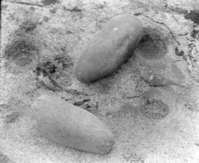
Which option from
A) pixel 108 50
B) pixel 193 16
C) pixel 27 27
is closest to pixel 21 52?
pixel 27 27

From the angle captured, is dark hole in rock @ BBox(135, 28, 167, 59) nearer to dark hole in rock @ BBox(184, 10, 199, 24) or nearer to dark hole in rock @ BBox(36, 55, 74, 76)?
dark hole in rock @ BBox(184, 10, 199, 24)

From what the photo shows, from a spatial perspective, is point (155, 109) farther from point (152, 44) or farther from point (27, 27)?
point (27, 27)

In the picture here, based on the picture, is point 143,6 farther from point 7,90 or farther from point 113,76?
point 7,90

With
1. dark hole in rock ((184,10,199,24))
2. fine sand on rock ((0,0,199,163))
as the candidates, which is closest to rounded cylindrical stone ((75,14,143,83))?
fine sand on rock ((0,0,199,163))

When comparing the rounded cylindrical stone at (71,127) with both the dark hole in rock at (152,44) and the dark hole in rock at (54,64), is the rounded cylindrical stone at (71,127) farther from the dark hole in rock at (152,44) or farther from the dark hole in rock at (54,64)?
the dark hole in rock at (152,44)

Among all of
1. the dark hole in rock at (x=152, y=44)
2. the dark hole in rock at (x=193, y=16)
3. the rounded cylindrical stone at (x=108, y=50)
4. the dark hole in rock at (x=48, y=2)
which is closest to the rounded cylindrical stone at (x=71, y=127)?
the rounded cylindrical stone at (x=108, y=50)

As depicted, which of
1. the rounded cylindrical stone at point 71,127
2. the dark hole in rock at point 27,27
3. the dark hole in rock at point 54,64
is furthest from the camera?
the dark hole in rock at point 27,27
